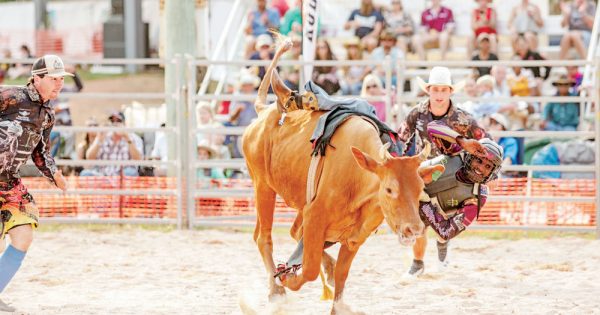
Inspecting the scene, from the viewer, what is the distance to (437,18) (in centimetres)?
1667

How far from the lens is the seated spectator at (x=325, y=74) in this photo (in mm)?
14330

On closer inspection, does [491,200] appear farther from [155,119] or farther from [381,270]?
[155,119]

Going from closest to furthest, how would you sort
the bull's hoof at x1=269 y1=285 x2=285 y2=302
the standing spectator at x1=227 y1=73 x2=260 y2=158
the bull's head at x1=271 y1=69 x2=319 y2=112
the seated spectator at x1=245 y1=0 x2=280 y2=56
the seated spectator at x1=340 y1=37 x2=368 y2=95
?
the bull's hoof at x1=269 y1=285 x2=285 y2=302, the bull's head at x1=271 y1=69 x2=319 y2=112, the standing spectator at x1=227 y1=73 x2=260 y2=158, the seated spectator at x1=340 y1=37 x2=368 y2=95, the seated spectator at x1=245 y1=0 x2=280 y2=56

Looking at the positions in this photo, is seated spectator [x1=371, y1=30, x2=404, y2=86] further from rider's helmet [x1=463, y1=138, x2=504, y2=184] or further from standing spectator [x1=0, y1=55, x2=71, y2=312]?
standing spectator [x1=0, y1=55, x2=71, y2=312]

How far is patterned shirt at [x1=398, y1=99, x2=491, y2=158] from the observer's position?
320 inches

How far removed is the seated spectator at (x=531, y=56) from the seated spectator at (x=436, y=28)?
50.3 inches

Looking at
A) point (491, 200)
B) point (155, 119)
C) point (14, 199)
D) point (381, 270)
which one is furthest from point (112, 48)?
point (14, 199)

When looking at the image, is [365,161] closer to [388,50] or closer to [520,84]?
[520,84]

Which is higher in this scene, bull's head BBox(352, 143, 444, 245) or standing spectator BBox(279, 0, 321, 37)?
standing spectator BBox(279, 0, 321, 37)

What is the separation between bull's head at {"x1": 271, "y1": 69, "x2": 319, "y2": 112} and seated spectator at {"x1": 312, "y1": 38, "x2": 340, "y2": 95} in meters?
6.51

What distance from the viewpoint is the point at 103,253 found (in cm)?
1047

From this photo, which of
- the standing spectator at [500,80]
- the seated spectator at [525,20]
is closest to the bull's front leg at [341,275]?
the standing spectator at [500,80]

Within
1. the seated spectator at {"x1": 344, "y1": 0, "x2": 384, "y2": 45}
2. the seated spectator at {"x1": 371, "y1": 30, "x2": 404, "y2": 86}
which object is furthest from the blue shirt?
the seated spectator at {"x1": 371, "y1": 30, "x2": 404, "y2": 86}

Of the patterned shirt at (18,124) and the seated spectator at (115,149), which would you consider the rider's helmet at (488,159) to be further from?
the seated spectator at (115,149)
